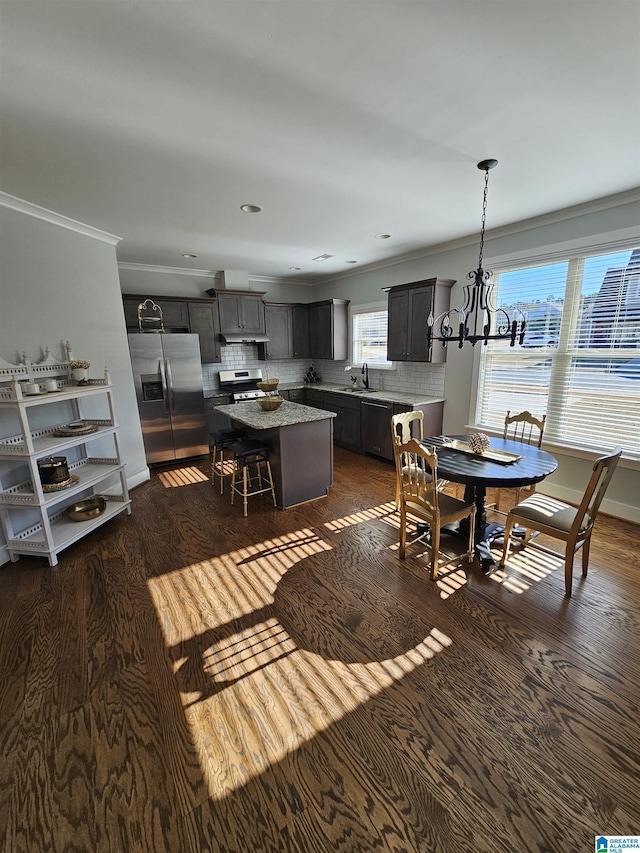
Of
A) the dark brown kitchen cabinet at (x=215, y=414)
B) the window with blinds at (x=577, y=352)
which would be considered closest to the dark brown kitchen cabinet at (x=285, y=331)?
the dark brown kitchen cabinet at (x=215, y=414)

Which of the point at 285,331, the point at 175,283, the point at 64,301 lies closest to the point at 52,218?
the point at 64,301

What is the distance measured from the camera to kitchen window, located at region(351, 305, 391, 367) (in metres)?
5.52

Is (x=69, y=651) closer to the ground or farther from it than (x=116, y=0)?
closer to the ground

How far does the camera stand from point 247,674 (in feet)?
5.85

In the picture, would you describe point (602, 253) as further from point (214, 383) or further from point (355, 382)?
point (214, 383)

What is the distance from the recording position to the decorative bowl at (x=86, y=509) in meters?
3.09

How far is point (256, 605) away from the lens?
226cm

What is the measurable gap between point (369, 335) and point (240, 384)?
7.61 feet

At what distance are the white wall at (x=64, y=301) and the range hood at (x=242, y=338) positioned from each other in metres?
1.80

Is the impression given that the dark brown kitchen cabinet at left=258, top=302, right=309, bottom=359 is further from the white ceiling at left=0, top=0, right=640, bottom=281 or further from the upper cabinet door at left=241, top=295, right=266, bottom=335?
the white ceiling at left=0, top=0, right=640, bottom=281

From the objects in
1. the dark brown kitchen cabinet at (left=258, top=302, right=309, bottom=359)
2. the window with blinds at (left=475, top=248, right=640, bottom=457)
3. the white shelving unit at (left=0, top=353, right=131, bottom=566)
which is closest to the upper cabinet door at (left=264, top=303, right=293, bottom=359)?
the dark brown kitchen cabinet at (left=258, top=302, right=309, bottom=359)

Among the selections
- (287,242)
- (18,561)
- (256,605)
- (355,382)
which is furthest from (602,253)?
(18,561)

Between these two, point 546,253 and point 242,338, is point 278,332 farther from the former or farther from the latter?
point 546,253

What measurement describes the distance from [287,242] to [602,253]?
312cm
